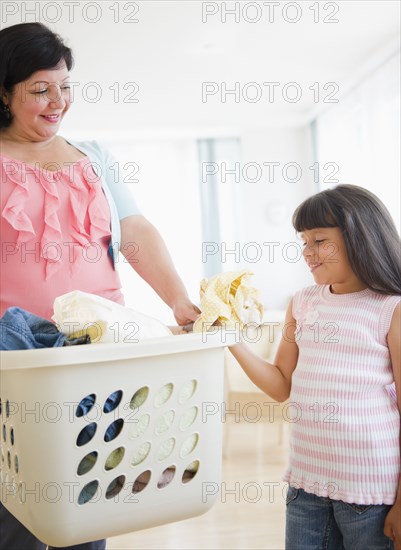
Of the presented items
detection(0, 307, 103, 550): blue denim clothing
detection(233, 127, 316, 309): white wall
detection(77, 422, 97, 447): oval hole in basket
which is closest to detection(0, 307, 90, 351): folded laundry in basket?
detection(0, 307, 103, 550): blue denim clothing

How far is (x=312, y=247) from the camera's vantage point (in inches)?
53.6

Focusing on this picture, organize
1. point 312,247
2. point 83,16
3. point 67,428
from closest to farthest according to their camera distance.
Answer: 1. point 67,428
2. point 312,247
3. point 83,16

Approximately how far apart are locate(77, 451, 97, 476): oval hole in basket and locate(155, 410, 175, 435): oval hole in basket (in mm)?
85

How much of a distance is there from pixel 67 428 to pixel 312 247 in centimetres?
74

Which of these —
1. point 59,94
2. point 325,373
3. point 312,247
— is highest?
point 59,94

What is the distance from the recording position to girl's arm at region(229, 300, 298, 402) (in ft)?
4.45

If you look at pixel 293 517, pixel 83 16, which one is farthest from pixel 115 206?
pixel 83 16

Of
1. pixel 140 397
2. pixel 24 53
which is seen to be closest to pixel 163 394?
pixel 140 397

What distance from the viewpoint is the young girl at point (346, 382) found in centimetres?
123

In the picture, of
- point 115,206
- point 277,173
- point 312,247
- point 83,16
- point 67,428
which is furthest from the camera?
point 277,173

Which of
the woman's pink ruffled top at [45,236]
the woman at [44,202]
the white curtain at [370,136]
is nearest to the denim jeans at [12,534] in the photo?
the woman at [44,202]

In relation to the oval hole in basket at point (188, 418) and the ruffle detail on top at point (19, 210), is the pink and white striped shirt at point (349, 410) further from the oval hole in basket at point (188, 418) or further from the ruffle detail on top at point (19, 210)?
the ruffle detail on top at point (19, 210)

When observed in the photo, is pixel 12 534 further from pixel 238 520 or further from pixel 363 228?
pixel 238 520

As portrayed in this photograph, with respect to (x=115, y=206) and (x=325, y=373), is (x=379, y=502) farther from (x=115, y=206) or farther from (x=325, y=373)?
(x=115, y=206)
